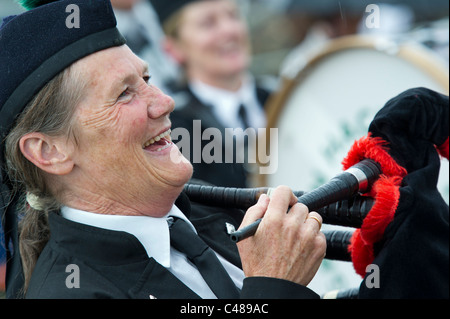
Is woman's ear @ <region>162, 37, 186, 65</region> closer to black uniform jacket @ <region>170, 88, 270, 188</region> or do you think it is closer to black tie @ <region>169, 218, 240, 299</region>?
black uniform jacket @ <region>170, 88, 270, 188</region>

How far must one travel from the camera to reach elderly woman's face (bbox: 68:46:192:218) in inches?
80.3

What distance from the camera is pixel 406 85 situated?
325 centimetres

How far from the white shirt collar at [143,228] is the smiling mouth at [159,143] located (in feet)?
0.68

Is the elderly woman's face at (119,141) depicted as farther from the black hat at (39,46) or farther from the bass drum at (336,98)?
the bass drum at (336,98)

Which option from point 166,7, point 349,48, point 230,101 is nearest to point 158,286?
point 349,48

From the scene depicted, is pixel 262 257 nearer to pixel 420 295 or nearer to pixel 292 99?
pixel 420 295

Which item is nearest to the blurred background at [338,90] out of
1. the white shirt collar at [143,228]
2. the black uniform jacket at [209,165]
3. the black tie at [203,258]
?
the black uniform jacket at [209,165]

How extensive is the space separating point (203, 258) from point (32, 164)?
60 cm

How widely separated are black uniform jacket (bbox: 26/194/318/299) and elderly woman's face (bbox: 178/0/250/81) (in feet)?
11.8

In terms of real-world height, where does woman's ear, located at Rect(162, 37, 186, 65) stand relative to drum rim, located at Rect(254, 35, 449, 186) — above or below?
below

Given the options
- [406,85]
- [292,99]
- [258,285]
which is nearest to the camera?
[258,285]

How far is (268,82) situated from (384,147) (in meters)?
3.95

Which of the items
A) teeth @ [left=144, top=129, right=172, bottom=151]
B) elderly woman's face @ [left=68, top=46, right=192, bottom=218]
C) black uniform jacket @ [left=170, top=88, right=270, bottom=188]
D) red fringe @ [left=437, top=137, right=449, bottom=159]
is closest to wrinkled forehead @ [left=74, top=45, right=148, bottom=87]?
elderly woman's face @ [left=68, top=46, right=192, bottom=218]

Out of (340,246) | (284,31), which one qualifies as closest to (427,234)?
(340,246)
